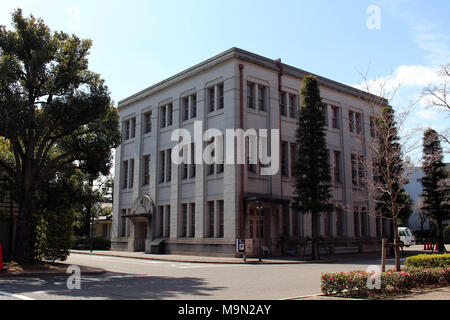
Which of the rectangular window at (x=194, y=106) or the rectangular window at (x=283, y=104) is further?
the rectangular window at (x=194, y=106)

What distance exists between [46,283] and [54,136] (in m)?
8.54

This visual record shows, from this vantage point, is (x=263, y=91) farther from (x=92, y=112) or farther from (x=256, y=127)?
(x=92, y=112)

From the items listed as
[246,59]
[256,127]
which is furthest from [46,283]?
[246,59]

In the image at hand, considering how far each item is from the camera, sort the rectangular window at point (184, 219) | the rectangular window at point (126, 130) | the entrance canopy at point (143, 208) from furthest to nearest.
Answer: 1. the rectangular window at point (126, 130)
2. the entrance canopy at point (143, 208)
3. the rectangular window at point (184, 219)

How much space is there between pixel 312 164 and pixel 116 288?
17.1m

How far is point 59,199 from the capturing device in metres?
20.5

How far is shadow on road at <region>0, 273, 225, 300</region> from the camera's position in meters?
11.0

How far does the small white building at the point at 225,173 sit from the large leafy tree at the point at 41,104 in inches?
416

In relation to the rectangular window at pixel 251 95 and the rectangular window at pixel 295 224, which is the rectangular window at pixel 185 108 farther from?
the rectangular window at pixel 295 224

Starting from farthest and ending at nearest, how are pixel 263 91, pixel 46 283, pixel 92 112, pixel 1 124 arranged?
1. pixel 263 91
2. pixel 92 112
3. pixel 1 124
4. pixel 46 283

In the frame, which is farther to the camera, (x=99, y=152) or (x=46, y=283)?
(x=99, y=152)

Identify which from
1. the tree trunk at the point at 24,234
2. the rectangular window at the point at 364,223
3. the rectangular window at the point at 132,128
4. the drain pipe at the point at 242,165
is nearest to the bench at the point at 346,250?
the rectangular window at the point at 364,223

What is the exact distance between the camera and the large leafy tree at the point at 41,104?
18.4m

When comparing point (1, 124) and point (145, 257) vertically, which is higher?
point (1, 124)
